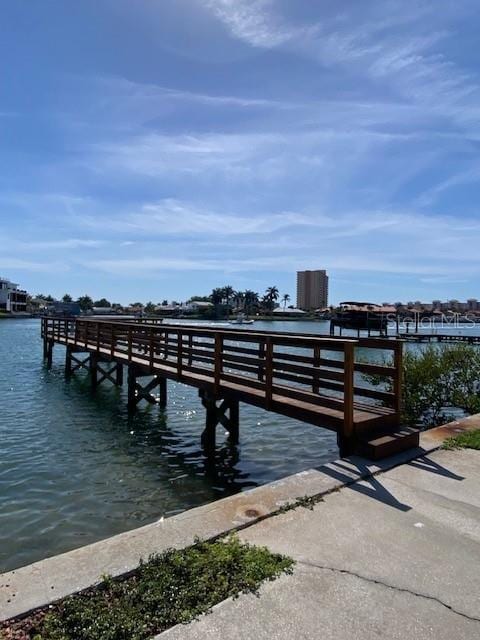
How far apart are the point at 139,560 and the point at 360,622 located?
5.13ft

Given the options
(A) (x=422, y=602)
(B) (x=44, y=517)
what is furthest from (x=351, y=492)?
(B) (x=44, y=517)

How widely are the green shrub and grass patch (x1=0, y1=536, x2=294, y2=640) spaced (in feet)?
26.1

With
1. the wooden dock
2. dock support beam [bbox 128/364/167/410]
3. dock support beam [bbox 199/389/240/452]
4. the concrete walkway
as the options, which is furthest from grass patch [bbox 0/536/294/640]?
dock support beam [bbox 128/364/167/410]

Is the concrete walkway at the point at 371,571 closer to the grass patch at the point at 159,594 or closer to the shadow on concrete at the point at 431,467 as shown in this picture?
the grass patch at the point at 159,594

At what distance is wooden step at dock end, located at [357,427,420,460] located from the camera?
5.97 metres

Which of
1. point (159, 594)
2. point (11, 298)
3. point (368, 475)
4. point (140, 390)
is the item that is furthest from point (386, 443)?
point (11, 298)

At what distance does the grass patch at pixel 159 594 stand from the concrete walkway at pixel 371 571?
0.12m

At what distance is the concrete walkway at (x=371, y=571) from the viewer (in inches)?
109

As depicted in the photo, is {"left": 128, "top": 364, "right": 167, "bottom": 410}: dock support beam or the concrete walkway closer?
the concrete walkway

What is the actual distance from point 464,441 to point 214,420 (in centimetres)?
507

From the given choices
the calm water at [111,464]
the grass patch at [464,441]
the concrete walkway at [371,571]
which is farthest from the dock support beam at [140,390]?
the concrete walkway at [371,571]

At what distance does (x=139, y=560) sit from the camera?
11.1ft

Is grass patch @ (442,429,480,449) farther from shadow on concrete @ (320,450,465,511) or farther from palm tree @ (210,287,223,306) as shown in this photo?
palm tree @ (210,287,223,306)

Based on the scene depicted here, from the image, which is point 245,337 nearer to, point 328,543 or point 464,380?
point 328,543
